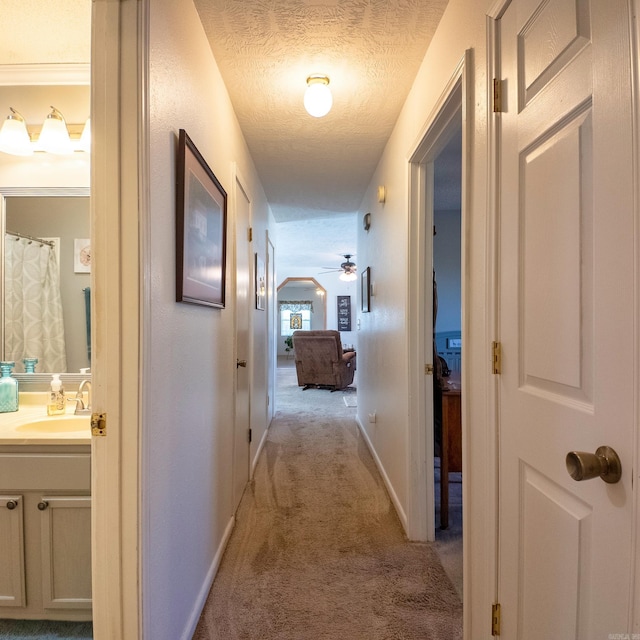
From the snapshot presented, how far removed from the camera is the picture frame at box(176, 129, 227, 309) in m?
1.27

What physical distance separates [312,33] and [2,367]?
209cm

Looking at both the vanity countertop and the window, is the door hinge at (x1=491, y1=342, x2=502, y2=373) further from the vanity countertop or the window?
the window

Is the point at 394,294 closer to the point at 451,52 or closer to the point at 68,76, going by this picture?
the point at 451,52

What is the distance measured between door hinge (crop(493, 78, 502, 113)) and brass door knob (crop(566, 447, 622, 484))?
3.06ft

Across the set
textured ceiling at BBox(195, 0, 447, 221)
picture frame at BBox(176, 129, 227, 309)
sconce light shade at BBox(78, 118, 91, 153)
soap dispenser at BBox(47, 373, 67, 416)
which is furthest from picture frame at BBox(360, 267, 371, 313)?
soap dispenser at BBox(47, 373, 67, 416)

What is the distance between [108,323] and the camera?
3.28 ft

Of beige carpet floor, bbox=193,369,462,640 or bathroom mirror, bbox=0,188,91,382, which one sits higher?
bathroom mirror, bbox=0,188,91,382

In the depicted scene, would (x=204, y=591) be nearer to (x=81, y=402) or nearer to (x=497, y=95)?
(x=81, y=402)

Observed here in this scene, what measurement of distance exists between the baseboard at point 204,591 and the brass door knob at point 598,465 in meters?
1.44

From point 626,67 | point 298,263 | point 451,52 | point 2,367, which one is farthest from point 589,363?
point 298,263

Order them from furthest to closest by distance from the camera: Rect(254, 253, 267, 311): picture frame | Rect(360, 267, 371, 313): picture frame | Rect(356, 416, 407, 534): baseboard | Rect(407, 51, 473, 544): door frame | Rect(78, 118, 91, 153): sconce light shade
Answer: Rect(360, 267, 371, 313): picture frame → Rect(254, 253, 267, 311): picture frame → Rect(356, 416, 407, 534): baseboard → Rect(407, 51, 473, 544): door frame → Rect(78, 118, 91, 153): sconce light shade

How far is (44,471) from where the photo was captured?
4.33ft

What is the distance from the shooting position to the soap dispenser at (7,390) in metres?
1.69

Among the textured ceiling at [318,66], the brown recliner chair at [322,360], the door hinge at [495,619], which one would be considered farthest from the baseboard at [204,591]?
the brown recliner chair at [322,360]
